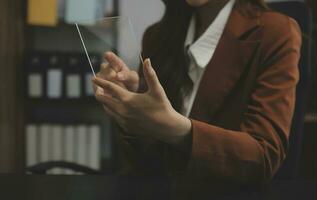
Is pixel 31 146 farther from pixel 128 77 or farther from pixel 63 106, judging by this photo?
pixel 128 77

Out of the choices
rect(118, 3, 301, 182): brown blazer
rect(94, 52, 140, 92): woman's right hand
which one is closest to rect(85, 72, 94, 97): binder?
rect(118, 3, 301, 182): brown blazer

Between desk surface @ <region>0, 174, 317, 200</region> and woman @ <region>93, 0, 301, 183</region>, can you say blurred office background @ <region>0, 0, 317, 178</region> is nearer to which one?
woman @ <region>93, 0, 301, 183</region>

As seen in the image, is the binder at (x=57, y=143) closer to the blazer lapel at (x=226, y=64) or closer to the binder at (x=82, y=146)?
the binder at (x=82, y=146)

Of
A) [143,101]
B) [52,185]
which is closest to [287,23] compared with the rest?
[143,101]

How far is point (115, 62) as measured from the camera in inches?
29.8

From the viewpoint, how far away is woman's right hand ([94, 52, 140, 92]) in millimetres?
750

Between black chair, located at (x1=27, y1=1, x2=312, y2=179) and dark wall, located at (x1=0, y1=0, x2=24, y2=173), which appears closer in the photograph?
black chair, located at (x1=27, y1=1, x2=312, y2=179)

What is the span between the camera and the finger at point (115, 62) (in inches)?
28.9

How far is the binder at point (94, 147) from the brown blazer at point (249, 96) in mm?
663

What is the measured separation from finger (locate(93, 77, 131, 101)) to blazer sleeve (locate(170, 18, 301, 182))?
14 cm

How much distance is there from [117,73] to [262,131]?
1.05 feet

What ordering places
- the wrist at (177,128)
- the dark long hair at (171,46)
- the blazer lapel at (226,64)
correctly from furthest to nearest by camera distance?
the dark long hair at (171,46) < the blazer lapel at (226,64) < the wrist at (177,128)

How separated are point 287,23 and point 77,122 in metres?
1.01

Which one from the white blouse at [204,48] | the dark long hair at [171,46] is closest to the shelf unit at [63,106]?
the dark long hair at [171,46]
